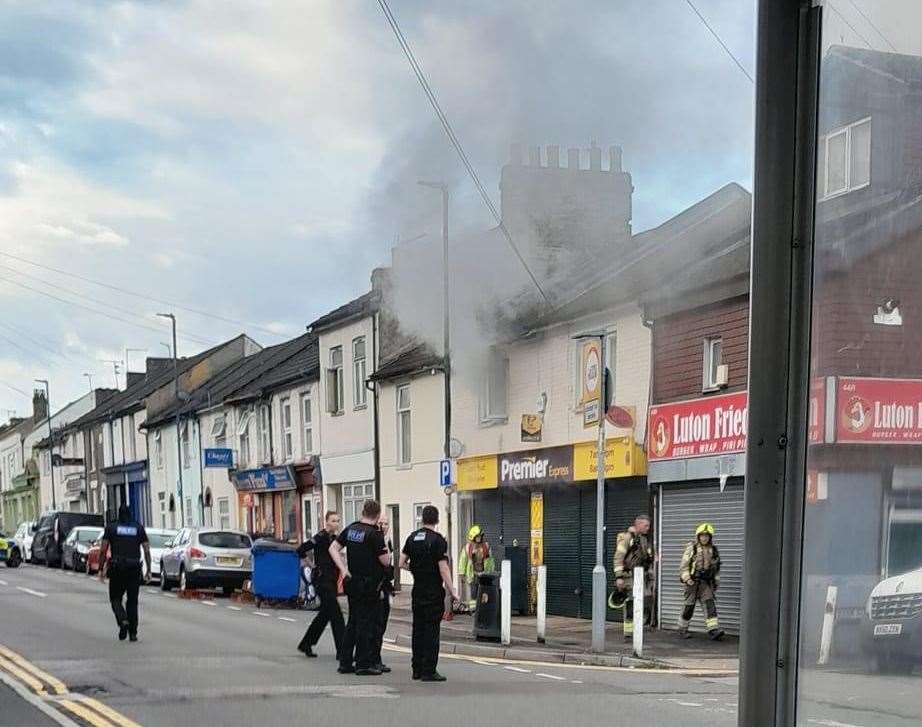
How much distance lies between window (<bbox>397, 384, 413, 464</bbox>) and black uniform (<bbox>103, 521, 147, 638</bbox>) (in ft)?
41.9

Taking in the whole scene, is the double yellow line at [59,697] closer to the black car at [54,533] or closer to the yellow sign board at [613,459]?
the yellow sign board at [613,459]

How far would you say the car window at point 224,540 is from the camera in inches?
998

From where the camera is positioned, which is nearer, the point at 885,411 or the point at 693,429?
the point at 885,411

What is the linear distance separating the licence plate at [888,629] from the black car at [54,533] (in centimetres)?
4020

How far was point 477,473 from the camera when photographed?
2159cm

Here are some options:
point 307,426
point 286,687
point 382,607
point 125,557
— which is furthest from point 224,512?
point 286,687

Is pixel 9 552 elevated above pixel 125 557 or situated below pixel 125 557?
below

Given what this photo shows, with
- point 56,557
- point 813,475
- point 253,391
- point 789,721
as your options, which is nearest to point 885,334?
point 813,475

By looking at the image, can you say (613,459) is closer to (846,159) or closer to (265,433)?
(846,159)

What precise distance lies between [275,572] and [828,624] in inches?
804

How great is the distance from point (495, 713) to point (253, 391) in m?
27.8

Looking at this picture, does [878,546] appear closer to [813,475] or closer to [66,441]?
[813,475]

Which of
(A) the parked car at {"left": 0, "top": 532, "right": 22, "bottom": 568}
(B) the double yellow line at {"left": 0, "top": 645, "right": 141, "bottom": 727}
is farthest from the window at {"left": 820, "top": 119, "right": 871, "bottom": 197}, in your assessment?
(A) the parked car at {"left": 0, "top": 532, "right": 22, "bottom": 568}

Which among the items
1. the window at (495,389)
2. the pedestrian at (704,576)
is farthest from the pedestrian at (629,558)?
the window at (495,389)
